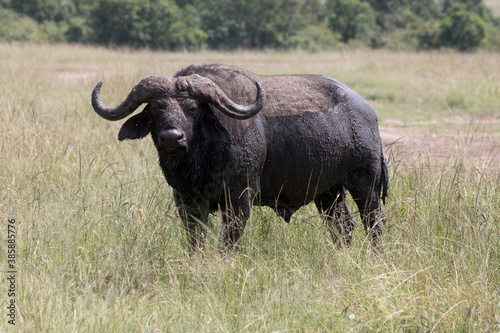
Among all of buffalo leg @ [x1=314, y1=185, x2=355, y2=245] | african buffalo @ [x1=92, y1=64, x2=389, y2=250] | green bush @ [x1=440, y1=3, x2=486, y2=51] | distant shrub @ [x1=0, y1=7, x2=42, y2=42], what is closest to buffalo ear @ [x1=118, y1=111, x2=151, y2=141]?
african buffalo @ [x1=92, y1=64, x2=389, y2=250]

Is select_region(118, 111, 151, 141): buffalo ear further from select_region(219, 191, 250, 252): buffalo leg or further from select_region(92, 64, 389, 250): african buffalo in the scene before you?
select_region(219, 191, 250, 252): buffalo leg

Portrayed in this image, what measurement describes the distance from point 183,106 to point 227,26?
1290 inches

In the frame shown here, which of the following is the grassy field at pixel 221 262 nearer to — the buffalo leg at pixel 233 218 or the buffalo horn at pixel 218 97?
the buffalo leg at pixel 233 218

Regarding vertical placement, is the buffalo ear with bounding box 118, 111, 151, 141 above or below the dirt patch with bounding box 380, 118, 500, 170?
above

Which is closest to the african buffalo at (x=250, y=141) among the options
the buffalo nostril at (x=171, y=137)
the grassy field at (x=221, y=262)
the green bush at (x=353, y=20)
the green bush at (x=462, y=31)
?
the buffalo nostril at (x=171, y=137)

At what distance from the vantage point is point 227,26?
119ft

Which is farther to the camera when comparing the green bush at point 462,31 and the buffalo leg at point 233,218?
the green bush at point 462,31

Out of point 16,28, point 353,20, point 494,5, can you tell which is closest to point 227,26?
point 353,20

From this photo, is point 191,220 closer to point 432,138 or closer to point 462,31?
point 432,138

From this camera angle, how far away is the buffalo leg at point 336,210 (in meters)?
5.56

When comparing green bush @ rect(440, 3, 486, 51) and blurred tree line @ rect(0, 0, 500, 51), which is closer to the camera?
blurred tree line @ rect(0, 0, 500, 51)

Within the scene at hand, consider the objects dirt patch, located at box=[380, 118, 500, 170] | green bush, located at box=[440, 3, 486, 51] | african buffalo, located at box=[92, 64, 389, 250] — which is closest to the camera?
african buffalo, located at box=[92, 64, 389, 250]

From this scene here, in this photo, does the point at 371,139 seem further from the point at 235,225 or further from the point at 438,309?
the point at 438,309

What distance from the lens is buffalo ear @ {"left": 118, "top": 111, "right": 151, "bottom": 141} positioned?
459 cm
